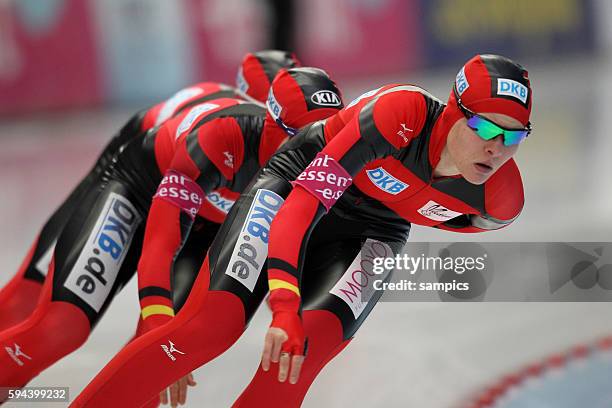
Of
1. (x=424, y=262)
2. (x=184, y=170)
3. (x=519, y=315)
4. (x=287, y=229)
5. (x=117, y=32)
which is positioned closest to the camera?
(x=287, y=229)

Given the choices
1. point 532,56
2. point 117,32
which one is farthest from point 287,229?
point 532,56

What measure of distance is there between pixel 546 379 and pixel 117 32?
8.78 metres

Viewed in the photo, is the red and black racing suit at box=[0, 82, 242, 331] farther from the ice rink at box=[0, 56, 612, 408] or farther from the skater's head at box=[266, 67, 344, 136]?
the skater's head at box=[266, 67, 344, 136]

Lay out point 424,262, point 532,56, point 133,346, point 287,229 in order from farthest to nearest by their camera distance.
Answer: point 532,56 → point 424,262 → point 133,346 → point 287,229

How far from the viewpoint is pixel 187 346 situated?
10.7ft

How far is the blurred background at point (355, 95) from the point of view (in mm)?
4852

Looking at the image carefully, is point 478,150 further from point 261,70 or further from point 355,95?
point 355,95

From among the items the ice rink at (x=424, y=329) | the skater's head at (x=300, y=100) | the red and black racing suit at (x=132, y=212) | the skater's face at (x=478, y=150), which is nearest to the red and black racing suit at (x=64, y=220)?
the red and black racing suit at (x=132, y=212)

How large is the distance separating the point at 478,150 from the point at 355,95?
35.0ft

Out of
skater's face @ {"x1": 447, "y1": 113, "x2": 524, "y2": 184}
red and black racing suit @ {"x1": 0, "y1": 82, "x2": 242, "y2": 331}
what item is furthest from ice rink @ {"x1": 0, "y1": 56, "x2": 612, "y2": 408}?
skater's face @ {"x1": 447, "y1": 113, "x2": 524, "y2": 184}

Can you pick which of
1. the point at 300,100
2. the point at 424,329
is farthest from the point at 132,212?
the point at 424,329

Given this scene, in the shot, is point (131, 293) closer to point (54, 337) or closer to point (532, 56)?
point (54, 337)

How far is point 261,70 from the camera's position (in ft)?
15.3

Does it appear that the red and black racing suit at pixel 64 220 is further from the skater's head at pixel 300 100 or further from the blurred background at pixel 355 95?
the skater's head at pixel 300 100
